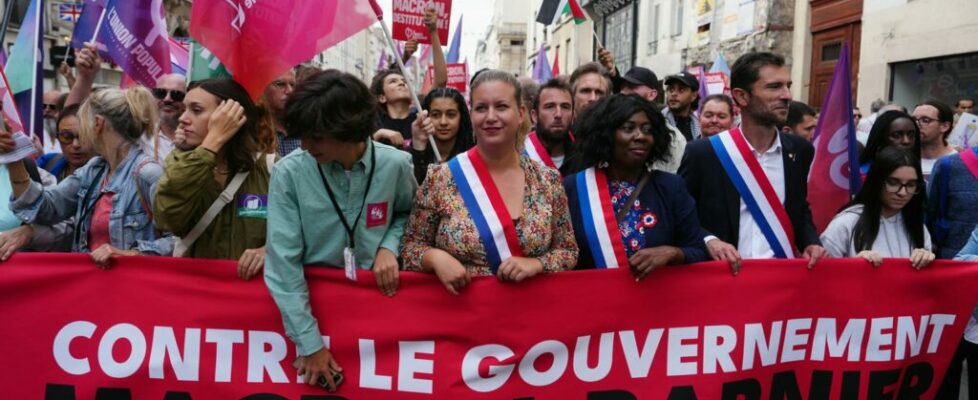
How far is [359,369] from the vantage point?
2.78 meters

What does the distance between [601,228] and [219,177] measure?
1.47 m

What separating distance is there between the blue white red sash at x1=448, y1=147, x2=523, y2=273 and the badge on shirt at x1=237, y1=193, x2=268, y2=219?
77 centimetres

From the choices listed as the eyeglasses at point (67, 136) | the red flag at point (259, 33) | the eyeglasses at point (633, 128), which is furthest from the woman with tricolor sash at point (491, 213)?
the eyeglasses at point (67, 136)

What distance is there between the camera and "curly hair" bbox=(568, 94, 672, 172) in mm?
2855

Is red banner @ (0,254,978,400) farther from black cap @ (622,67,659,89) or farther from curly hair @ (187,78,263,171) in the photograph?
black cap @ (622,67,659,89)

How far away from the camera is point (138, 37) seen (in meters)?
5.03

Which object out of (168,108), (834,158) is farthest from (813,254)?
(168,108)

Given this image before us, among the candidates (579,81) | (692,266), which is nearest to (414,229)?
(692,266)

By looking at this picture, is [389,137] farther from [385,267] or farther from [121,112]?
[385,267]

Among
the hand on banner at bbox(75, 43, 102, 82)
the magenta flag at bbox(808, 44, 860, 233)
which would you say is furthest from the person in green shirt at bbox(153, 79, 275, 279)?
the magenta flag at bbox(808, 44, 860, 233)

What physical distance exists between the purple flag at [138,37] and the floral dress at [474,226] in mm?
3172

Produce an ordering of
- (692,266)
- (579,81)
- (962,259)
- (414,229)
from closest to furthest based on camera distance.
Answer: (414,229) → (692,266) → (962,259) → (579,81)

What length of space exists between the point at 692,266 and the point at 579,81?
2.18 metres

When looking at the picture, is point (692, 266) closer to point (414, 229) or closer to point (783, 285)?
point (783, 285)
